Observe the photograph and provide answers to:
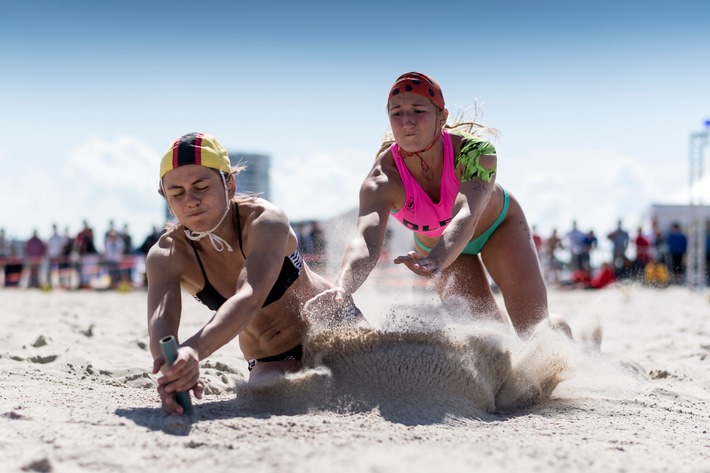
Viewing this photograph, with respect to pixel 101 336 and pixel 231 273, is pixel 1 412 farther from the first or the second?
pixel 101 336

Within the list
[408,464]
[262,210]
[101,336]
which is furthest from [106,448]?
[101,336]

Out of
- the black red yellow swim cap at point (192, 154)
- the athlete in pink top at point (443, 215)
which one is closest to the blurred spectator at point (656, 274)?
the athlete in pink top at point (443, 215)

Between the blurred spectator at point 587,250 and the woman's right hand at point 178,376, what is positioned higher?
the woman's right hand at point 178,376

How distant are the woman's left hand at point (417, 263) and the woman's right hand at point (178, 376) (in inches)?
37.1

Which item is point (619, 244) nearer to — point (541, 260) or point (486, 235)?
point (541, 260)

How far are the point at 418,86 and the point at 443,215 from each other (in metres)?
0.69

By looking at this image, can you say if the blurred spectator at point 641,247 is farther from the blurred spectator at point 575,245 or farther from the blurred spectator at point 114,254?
the blurred spectator at point 114,254

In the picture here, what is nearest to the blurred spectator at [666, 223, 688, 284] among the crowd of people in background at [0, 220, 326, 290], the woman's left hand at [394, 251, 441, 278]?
the crowd of people in background at [0, 220, 326, 290]

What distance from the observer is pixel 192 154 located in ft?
9.35

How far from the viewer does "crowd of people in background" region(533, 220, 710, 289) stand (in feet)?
50.3

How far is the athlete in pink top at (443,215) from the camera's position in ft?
10.6

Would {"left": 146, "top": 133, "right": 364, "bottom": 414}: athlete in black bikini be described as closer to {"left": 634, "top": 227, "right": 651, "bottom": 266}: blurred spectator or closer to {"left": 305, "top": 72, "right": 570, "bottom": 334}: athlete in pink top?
{"left": 305, "top": 72, "right": 570, "bottom": 334}: athlete in pink top

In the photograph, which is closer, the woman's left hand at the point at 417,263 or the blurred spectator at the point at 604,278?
the woman's left hand at the point at 417,263

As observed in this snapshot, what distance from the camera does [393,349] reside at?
3109 millimetres
